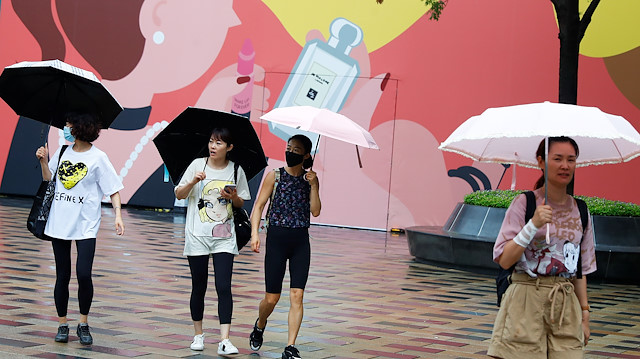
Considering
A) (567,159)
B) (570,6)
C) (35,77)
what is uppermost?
(570,6)

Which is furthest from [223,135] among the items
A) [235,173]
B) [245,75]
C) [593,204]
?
[245,75]

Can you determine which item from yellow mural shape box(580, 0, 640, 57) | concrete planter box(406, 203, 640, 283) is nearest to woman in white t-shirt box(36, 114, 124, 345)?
concrete planter box(406, 203, 640, 283)

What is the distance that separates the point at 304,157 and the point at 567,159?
7.84 feet

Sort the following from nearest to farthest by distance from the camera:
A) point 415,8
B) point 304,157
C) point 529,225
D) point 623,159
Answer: point 529,225
point 623,159
point 304,157
point 415,8

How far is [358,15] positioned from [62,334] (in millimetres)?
13021

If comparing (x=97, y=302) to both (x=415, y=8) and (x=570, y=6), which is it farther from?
(x=415, y=8)

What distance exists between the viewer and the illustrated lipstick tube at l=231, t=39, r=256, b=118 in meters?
18.6

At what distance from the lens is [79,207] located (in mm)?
6035

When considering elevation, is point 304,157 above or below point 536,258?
above

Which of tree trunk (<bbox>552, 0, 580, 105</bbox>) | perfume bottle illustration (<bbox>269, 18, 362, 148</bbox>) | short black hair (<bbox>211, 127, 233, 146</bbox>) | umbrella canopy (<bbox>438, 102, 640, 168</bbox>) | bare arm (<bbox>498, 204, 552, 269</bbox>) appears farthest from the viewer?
perfume bottle illustration (<bbox>269, 18, 362, 148</bbox>)

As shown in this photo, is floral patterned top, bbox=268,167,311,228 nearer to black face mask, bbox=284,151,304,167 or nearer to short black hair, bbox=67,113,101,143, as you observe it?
black face mask, bbox=284,151,304,167

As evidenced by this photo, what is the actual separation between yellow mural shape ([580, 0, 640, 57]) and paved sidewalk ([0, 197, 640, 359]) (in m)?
6.29

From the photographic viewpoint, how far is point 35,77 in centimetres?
642

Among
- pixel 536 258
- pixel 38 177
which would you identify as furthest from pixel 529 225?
pixel 38 177
